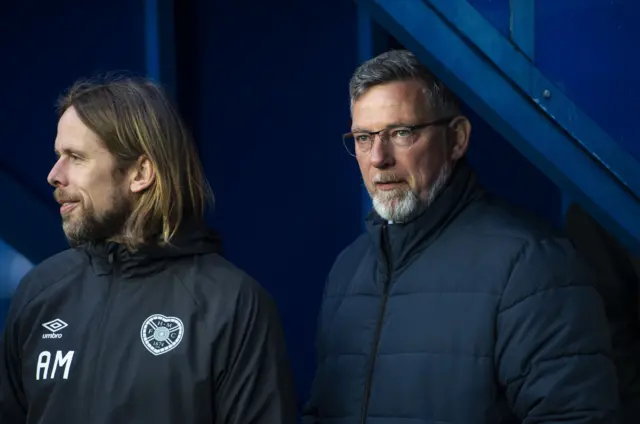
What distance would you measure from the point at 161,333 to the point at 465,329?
0.68m

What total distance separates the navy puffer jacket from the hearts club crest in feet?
1.72

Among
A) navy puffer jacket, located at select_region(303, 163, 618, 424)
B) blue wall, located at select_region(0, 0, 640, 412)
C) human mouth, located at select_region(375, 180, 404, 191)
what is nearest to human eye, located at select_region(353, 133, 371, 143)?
human mouth, located at select_region(375, 180, 404, 191)

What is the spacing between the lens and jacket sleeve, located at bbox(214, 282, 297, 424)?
7.48ft

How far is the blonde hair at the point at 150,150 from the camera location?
2.42 meters

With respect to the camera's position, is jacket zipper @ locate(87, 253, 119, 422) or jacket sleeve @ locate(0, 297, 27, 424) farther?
jacket sleeve @ locate(0, 297, 27, 424)

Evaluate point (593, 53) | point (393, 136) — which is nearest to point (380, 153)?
point (393, 136)

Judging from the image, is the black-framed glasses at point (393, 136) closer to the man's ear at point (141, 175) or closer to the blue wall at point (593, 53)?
the blue wall at point (593, 53)

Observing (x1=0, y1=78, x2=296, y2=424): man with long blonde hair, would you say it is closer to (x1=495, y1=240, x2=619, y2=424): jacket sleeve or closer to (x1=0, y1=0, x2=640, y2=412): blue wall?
(x1=495, y1=240, x2=619, y2=424): jacket sleeve

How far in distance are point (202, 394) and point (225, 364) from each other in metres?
0.08

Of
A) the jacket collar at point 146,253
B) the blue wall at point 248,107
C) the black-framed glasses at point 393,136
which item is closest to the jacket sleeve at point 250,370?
the jacket collar at point 146,253

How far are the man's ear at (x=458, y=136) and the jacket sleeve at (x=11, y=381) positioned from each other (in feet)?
3.67

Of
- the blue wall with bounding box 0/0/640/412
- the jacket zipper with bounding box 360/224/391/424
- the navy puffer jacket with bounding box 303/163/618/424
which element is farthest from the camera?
the blue wall with bounding box 0/0/640/412

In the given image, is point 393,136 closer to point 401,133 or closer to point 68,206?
point 401,133

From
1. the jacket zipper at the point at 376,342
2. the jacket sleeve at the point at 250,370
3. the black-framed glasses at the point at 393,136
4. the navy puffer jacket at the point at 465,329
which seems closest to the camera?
the jacket sleeve at the point at 250,370
